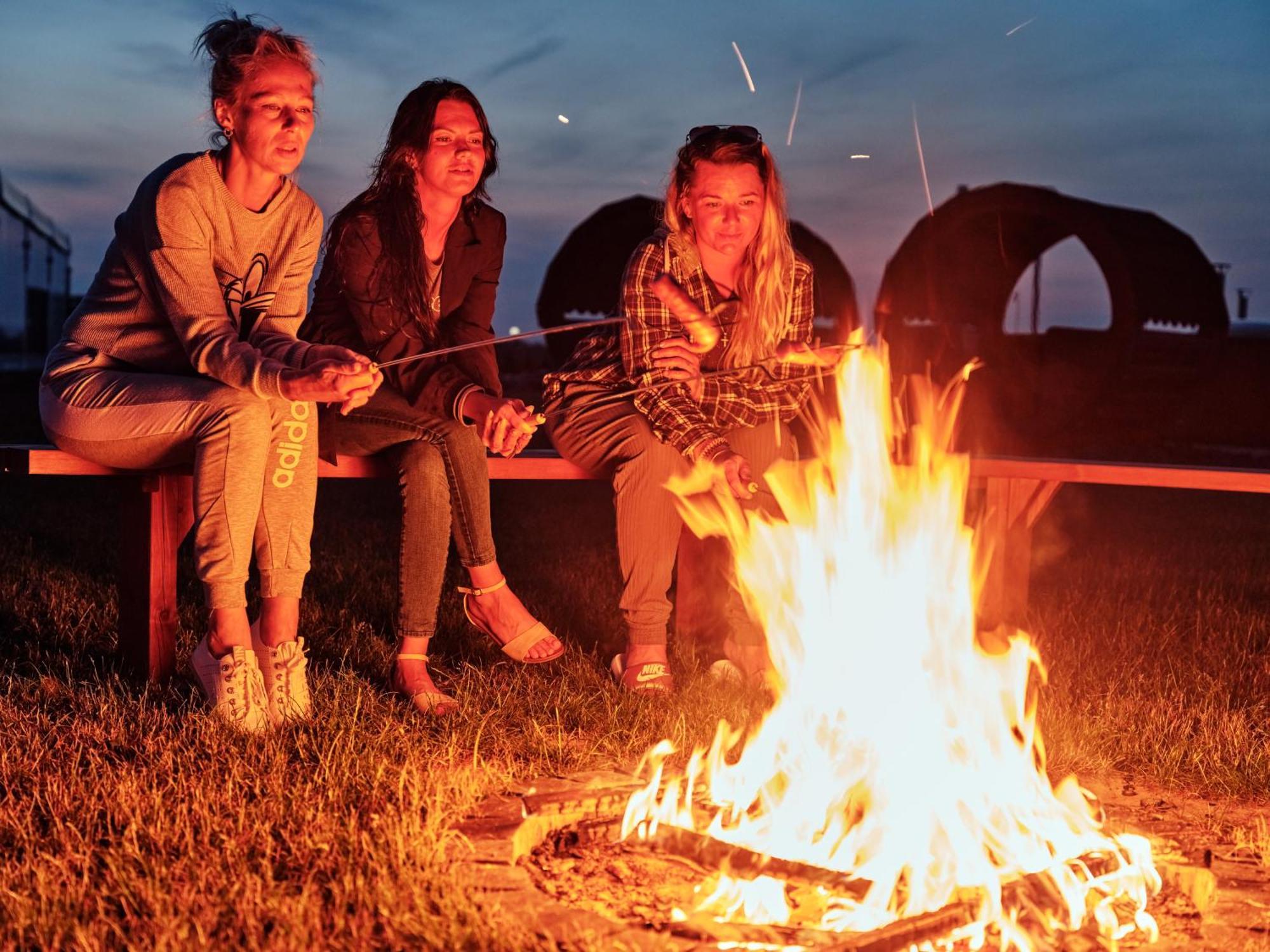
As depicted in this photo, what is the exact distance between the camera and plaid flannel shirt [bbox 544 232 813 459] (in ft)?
14.5

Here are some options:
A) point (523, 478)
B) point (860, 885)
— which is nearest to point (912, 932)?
point (860, 885)

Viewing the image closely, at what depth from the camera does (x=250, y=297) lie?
3947mm

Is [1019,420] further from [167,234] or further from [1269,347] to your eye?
[167,234]

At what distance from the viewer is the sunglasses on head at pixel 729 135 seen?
172 inches

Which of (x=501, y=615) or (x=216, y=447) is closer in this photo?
(x=216, y=447)

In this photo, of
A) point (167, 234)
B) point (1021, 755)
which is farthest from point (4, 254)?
point (1021, 755)

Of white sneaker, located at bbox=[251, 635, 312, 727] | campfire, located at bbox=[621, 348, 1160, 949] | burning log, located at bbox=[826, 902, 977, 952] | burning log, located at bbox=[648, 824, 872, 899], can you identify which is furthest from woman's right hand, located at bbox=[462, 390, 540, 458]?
burning log, located at bbox=[826, 902, 977, 952]

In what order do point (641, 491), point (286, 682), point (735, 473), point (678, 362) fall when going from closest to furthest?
point (286, 682) < point (735, 473) < point (641, 491) < point (678, 362)

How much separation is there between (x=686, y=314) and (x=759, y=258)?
0.29 meters

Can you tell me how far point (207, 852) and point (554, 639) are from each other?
67.9 inches

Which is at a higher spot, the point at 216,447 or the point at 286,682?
the point at 216,447

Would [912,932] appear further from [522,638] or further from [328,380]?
[522,638]

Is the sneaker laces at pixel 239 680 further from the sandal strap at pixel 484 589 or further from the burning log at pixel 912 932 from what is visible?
the burning log at pixel 912 932

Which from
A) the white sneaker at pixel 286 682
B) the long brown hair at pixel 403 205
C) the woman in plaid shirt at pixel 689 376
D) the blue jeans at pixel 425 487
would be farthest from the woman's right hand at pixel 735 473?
the white sneaker at pixel 286 682
